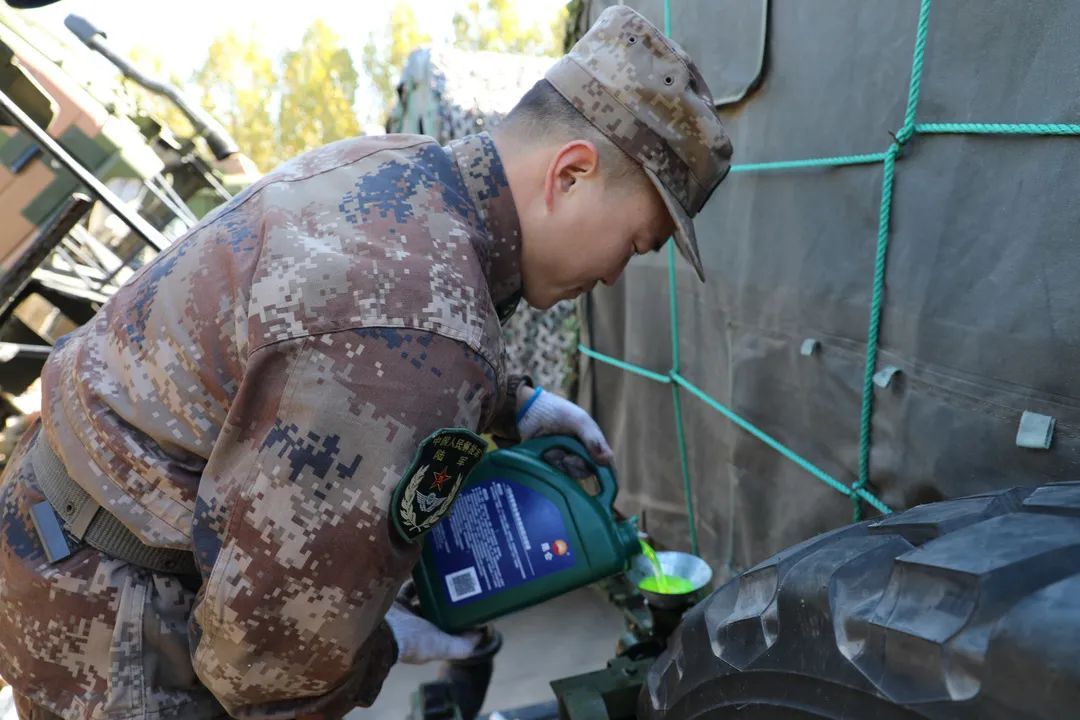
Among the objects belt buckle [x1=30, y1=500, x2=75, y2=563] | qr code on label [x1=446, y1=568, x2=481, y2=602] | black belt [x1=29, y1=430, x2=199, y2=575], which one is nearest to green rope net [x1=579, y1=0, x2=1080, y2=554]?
qr code on label [x1=446, y1=568, x2=481, y2=602]

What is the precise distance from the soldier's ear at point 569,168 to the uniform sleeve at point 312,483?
314mm

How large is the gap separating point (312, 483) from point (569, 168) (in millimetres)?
573

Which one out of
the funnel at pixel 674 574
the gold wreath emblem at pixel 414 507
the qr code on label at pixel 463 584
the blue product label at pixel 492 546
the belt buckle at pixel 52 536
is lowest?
the funnel at pixel 674 574

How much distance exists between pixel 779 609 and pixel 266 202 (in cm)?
81

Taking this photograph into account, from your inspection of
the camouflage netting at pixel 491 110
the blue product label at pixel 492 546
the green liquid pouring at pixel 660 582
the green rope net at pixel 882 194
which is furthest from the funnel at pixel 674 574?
the camouflage netting at pixel 491 110

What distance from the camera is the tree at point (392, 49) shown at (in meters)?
16.1

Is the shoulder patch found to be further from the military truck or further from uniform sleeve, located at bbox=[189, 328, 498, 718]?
the military truck

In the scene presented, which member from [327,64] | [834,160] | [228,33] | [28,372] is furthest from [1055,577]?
[228,33]

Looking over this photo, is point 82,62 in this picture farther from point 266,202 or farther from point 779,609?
point 779,609

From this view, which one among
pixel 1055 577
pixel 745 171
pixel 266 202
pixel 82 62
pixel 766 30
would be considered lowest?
pixel 1055 577

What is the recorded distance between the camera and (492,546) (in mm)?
1394

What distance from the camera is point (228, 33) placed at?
1648 cm

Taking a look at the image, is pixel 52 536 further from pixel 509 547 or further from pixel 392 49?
pixel 392 49

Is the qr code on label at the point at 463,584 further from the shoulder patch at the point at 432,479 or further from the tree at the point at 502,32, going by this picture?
the tree at the point at 502,32
